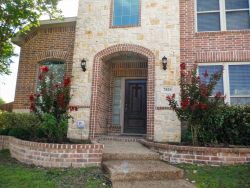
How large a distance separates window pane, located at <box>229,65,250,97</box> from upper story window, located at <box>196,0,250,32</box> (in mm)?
1577

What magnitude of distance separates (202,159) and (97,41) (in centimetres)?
551

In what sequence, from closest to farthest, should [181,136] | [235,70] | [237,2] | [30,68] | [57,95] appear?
[57,95] < [181,136] < [235,70] < [237,2] < [30,68]

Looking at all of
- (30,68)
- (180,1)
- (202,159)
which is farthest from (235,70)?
(30,68)

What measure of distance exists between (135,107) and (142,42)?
2.74 m

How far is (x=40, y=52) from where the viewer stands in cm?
948

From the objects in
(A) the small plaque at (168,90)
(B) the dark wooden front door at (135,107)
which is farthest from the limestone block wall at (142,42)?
(B) the dark wooden front door at (135,107)

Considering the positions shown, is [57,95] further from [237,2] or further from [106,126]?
[237,2]

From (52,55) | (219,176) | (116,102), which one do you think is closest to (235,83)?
(219,176)

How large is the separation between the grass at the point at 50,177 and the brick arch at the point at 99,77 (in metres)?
2.98

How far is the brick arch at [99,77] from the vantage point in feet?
23.5

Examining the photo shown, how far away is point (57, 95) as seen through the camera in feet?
18.5

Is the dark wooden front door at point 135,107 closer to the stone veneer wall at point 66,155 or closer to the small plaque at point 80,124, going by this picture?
the small plaque at point 80,124

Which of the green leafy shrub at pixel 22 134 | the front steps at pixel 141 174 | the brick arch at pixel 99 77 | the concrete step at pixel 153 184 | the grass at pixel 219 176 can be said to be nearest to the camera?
Result: the concrete step at pixel 153 184

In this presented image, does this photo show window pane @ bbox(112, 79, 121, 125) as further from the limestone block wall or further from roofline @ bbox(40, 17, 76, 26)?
roofline @ bbox(40, 17, 76, 26)
